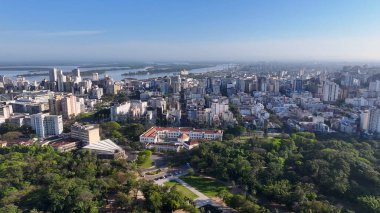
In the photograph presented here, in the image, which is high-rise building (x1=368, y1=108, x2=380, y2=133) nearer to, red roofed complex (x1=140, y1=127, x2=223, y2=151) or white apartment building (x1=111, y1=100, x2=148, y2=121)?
red roofed complex (x1=140, y1=127, x2=223, y2=151)

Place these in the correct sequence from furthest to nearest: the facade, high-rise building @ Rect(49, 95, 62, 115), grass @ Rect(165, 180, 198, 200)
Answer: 1. high-rise building @ Rect(49, 95, 62, 115)
2. the facade
3. grass @ Rect(165, 180, 198, 200)

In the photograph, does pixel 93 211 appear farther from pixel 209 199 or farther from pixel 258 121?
pixel 258 121

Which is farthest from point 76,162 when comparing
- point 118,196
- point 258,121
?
point 258,121

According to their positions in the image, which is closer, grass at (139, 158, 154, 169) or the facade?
grass at (139, 158, 154, 169)

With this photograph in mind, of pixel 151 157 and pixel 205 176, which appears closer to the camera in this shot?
pixel 205 176

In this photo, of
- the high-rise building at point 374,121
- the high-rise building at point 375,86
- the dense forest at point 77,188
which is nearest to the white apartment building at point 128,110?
the dense forest at point 77,188

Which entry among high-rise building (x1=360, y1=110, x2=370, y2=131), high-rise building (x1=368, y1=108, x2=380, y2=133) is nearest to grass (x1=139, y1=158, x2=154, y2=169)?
Result: high-rise building (x1=360, y1=110, x2=370, y2=131)

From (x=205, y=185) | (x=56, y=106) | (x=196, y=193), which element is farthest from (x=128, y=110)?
(x=196, y=193)

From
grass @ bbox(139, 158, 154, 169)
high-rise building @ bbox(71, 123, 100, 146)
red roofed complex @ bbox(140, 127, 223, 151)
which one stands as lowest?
grass @ bbox(139, 158, 154, 169)
